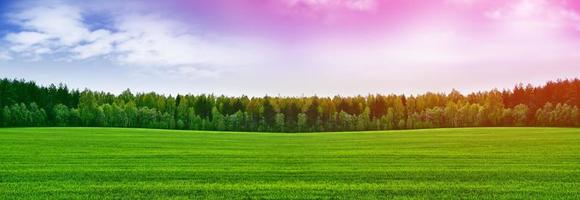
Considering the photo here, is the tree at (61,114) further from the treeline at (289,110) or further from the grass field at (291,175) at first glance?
the grass field at (291,175)

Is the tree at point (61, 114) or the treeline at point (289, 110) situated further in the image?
the tree at point (61, 114)

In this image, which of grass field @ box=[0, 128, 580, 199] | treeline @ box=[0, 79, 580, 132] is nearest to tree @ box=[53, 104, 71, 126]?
treeline @ box=[0, 79, 580, 132]

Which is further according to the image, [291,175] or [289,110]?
[289,110]

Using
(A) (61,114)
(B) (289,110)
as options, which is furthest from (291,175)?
(B) (289,110)

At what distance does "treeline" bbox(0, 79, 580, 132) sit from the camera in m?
110

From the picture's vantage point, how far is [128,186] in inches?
834

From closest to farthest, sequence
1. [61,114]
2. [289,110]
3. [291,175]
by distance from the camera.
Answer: [291,175] < [61,114] < [289,110]

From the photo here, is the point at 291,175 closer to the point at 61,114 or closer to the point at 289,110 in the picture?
the point at 61,114

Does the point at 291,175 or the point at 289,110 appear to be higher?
the point at 289,110

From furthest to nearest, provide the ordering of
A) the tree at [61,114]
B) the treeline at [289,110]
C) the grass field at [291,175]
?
the tree at [61,114] → the treeline at [289,110] → the grass field at [291,175]

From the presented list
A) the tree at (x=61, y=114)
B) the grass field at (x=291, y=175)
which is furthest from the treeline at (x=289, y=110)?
the grass field at (x=291, y=175)

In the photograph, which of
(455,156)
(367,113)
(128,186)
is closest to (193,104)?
(367,113)

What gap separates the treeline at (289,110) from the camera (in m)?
110

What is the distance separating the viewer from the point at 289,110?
140625 mm
